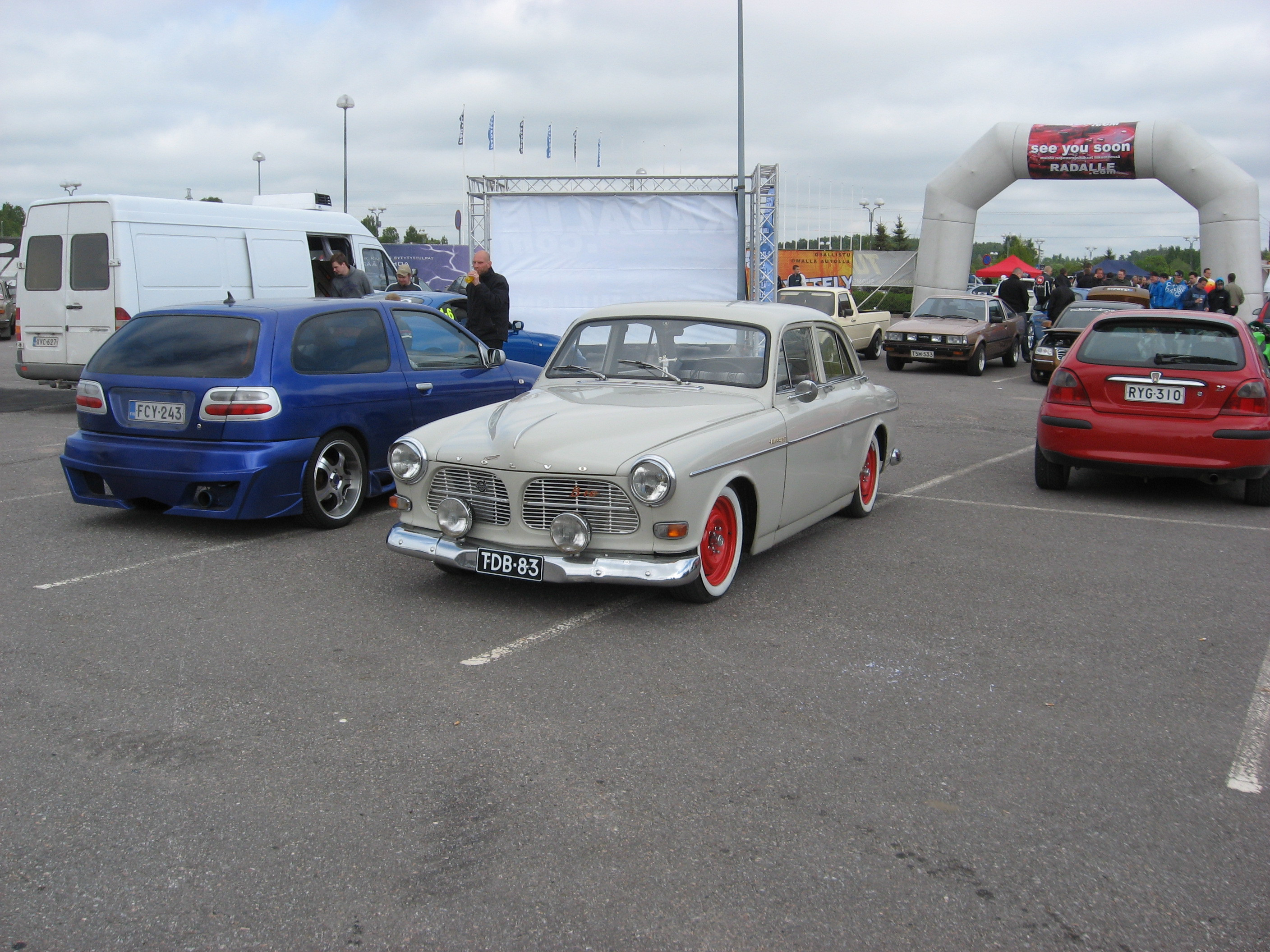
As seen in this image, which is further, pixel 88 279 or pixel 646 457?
pixel 88 279

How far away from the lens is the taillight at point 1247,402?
8.22 m

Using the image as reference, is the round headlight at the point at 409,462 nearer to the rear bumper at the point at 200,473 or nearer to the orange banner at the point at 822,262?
the rear bumper at the point at 200,473

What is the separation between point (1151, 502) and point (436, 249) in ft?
112

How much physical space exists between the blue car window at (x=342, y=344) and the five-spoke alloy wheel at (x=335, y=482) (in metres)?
0.47

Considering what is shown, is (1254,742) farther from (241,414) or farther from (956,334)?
(956,334)

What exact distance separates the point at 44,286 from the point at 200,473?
7.95 meters

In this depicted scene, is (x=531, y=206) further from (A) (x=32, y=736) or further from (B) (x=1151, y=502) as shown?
(A) (x=32, y=736)

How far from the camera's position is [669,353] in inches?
258

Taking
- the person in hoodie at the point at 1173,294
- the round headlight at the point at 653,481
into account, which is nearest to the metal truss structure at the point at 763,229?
the person in hoodie at the point at 1173,294

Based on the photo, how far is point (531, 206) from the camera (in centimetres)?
1850

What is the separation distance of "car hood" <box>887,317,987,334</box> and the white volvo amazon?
572 inches

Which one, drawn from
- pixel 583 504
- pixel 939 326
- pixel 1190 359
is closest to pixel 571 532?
pixel 583 504

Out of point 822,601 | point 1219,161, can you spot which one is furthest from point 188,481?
point 1219,161

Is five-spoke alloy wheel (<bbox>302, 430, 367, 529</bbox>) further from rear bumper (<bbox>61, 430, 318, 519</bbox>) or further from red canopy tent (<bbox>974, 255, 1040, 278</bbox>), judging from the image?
red canopy tent (<bbox>974, 255, 1040, 278</bbox>)
